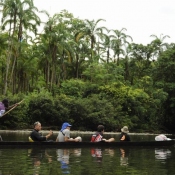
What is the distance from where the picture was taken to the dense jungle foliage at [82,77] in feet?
140

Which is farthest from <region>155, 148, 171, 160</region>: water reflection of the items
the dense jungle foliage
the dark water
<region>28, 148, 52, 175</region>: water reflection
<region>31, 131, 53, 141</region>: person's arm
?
the dense jungle foliage

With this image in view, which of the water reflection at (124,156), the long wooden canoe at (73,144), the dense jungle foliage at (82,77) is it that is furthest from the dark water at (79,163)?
the dense jungle foliage at (82,77)

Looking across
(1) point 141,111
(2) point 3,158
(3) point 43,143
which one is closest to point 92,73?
(1) point 141,111

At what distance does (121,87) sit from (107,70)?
7209 millimetres

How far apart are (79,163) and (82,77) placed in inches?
2014

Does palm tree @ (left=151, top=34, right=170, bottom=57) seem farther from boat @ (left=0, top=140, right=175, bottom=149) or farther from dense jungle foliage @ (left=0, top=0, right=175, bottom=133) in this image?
boat @ (left=0, top=140, right=175, bottom=149)

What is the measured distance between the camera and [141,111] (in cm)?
4934

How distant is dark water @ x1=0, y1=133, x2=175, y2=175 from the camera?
1115 cm

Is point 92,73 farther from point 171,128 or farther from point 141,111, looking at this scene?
point 171,128

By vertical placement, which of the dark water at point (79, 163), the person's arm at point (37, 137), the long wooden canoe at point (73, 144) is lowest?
the dark water at point (79, 163)

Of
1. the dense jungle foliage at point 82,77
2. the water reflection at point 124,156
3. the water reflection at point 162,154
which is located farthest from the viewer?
the dense jungle foliage at point 82,77

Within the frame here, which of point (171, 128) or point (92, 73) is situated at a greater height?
point (92, 73)

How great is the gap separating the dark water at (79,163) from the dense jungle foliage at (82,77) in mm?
24230

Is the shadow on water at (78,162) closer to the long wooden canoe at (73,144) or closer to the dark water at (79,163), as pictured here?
the dark water at (79,163)
